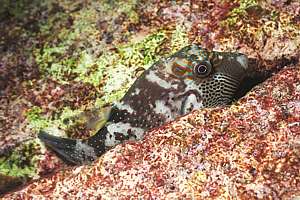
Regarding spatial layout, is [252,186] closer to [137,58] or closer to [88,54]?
[137,58]

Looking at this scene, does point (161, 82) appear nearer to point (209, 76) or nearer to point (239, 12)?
point (209, 76)

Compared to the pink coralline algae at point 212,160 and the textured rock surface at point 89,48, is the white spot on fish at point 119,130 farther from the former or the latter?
the pink coralline algae at point 212,160

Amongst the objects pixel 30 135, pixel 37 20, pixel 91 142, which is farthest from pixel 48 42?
pixel 91 142

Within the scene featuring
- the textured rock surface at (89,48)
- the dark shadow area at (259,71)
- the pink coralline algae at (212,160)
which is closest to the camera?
the pink coralline algae at (212,160)


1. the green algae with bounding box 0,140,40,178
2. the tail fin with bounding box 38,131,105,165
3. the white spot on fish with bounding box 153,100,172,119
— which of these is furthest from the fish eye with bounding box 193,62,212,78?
the green algae with bounding box 0,140,40,178

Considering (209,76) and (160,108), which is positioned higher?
(209,76)

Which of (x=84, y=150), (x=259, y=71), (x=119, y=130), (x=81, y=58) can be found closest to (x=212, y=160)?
(x=119, y=130)

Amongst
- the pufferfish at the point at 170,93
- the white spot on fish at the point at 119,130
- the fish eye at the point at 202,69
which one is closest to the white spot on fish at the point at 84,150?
the pufferfish at the point at 170,93
